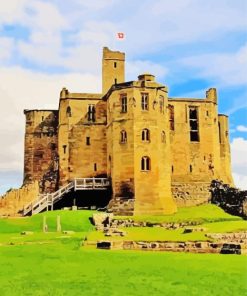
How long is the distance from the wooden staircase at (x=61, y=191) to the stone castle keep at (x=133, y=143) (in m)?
1.23

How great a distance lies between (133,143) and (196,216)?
34.6ft

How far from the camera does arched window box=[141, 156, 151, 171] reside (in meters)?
52.1

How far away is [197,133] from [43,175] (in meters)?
20.6

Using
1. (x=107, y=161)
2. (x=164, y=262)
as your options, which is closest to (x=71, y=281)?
(x=164, y=262)

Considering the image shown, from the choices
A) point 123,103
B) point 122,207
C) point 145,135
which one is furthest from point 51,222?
point 123,103

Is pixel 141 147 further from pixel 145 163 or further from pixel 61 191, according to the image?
pixel 61 191

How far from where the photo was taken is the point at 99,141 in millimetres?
59969

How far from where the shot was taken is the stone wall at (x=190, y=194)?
5578 cm

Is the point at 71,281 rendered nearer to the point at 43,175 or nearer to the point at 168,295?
the point at 168,295

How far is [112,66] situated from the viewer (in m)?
66.8

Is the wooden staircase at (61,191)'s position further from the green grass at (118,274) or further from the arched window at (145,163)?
the green grass at (118,274)

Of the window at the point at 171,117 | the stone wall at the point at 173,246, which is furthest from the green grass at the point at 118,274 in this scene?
the window at the point at 171,117

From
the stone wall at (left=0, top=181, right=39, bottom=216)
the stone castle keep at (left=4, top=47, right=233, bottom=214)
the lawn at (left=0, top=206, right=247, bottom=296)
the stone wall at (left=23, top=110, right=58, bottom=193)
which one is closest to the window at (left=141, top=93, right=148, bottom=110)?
the stone castle keep at (left=4, top=47, right=233, bottom=214)

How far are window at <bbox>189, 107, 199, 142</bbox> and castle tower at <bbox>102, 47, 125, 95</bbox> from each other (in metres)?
10.5
